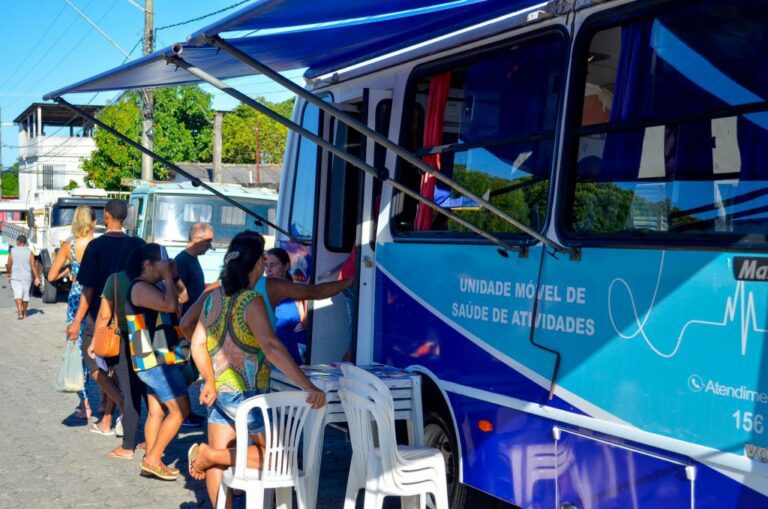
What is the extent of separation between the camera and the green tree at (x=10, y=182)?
103312mm

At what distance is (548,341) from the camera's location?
454 centimetres

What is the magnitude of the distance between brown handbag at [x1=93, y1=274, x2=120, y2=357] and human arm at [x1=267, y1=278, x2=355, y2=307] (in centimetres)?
191

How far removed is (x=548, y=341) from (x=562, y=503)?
74 centimetres

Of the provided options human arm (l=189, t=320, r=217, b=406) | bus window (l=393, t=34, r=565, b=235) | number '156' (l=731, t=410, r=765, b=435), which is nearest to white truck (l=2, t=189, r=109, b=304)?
human arm (l=189, t=320, r=217, b=406)

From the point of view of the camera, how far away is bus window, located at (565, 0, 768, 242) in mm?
3746

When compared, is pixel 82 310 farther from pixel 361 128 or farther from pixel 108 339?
pixel 361 128

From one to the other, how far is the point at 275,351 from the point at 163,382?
6.97 ft

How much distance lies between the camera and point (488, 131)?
5.17m

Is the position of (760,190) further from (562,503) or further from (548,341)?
(562,503)

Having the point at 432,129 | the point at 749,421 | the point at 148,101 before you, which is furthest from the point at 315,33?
the point at 148,101

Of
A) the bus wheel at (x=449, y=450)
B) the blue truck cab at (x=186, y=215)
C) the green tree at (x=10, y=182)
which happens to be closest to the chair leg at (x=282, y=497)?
the bus wheel at (x=449, y=450)

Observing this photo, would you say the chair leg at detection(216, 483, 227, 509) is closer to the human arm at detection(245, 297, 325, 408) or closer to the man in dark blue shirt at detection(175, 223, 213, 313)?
the human arm at detection(245, 297, 325, 408)

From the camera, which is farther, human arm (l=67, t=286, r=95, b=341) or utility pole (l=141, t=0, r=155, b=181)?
utility pole (l=141, t=0, r=155, b=181)

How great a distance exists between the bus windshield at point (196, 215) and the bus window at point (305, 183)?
6.43 meters
